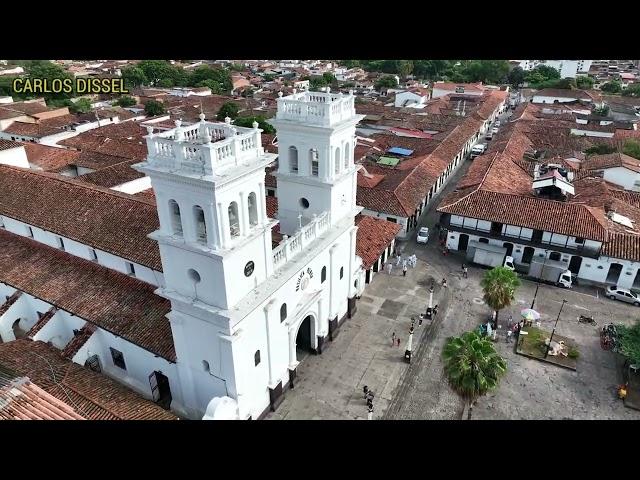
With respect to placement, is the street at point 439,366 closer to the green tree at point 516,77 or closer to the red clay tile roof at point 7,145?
the red clay tile roof at point 7,145

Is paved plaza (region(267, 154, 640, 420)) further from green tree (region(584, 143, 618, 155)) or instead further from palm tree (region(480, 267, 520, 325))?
green tree (region(584, 143, 618, 155))

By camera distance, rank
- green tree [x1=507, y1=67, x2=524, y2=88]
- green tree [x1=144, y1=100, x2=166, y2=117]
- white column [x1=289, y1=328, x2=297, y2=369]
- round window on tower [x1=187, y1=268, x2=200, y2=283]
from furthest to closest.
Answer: green tree [x1=507, y1=67, x2=524, y2=88] → green tree [x1=144, y1=100, x2=166, y2=117] → white column [x1=289, y1=328, x2=297, y2=369] → round window on tower [x1=187, y1=268, x2=200, y2=283]

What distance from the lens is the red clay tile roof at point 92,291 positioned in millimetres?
23172

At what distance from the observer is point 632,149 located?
5519 cm

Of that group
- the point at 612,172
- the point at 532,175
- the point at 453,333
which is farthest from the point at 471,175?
the point at 453,333

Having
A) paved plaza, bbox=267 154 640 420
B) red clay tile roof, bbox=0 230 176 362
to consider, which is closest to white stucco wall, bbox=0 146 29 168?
red clay tile roof, bbox=0 230 176 362

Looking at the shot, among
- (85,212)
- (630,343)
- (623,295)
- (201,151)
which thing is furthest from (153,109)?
(630,343)

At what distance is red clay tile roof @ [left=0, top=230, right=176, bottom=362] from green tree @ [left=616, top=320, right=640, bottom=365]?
24252mm

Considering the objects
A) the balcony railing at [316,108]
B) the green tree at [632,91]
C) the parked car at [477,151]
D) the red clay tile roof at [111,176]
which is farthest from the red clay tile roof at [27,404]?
the green tree at [632,91]

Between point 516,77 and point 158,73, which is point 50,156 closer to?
point 158,73

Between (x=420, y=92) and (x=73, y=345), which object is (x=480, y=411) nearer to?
(x=73, y=345)

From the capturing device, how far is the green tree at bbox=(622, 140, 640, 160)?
5494cm

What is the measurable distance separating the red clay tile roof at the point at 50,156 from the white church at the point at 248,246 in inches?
1188

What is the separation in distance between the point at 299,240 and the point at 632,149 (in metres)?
51.0
